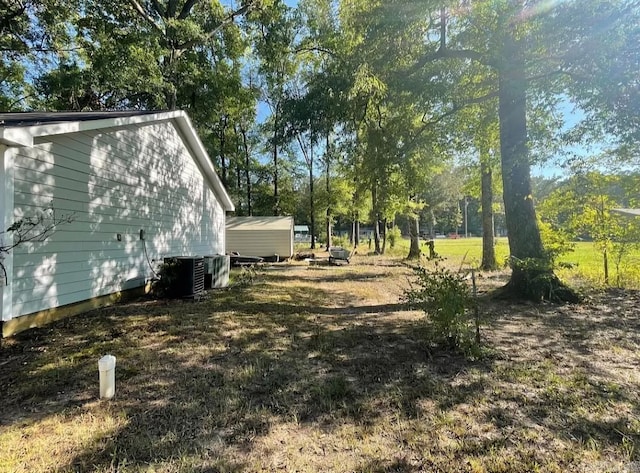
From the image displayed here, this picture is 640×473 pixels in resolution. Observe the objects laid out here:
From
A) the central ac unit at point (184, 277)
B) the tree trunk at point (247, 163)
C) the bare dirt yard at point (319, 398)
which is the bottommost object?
the bare dirt yard at point (319, 398)

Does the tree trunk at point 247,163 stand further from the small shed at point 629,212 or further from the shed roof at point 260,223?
the small shed at point 629,212

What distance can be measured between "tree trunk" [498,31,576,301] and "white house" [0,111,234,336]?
7.84 m

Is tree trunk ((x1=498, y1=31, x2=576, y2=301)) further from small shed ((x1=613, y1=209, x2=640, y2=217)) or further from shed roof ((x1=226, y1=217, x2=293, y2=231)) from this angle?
shed roof ((x1=226, y1=217, x2=293, y2=231))

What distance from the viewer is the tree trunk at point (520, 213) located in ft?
23.3

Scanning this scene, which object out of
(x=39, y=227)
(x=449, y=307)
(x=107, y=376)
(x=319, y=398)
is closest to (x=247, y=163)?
(x=39, y=227)

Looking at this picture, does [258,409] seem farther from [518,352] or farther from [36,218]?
[36,218]

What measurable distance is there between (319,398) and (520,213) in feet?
20.8

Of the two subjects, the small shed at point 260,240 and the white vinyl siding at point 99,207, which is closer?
the white vinyl siding at point 99,207

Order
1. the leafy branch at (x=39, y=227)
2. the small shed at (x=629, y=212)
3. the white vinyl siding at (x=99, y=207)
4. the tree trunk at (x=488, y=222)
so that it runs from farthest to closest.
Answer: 1. the tree trunk at (x=488, y=222)
2. the small shed at (x=629, y=212)
3. the white vinyl siding at (x=99, y=207)
4. the leafy branch at (x=39, y=227)

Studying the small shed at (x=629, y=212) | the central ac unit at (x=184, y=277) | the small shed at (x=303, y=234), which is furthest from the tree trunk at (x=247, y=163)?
the small shed at (x=629, y=212)

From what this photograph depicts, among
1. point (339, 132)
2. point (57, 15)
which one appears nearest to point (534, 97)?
point (339, 132)

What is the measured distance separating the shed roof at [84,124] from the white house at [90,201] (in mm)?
19

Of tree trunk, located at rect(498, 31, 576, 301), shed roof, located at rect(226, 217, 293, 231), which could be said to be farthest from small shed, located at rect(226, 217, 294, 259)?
tree trunk, located at rect(498, 31, 576, 301)

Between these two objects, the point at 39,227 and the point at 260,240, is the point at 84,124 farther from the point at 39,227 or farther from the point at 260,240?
the point at 260,240
